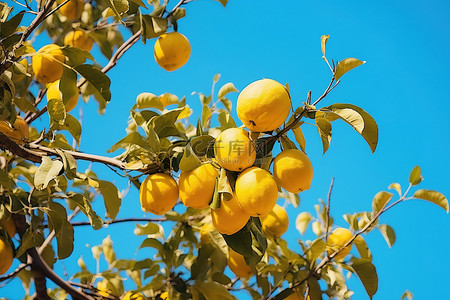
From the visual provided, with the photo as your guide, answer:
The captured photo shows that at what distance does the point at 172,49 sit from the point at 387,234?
1074 mm

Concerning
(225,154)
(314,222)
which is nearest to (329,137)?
(225,154)

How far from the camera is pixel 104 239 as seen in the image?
2189 mm

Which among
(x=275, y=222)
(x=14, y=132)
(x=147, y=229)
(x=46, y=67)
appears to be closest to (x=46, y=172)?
(x=14, y=132)

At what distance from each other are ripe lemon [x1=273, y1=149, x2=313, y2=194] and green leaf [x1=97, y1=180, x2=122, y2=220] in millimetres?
525

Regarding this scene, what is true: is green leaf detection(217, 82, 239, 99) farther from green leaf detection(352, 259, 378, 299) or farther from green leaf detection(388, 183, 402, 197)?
green leaf detection(352, 259, 378, 299)

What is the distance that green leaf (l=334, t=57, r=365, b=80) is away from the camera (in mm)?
1070

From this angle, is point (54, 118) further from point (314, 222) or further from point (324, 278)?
point (314, 222)

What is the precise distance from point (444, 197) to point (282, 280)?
63 cm

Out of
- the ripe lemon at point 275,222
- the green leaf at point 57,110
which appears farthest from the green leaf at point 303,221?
the green leaf at point 57,110

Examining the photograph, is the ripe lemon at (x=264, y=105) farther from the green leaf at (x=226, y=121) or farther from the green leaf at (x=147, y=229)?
the green leaf at (x=147, y=229)

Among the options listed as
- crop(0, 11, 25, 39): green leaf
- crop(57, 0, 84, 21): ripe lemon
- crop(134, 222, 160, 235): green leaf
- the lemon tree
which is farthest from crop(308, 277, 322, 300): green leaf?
crop(57, 0, 84, 21): ripe lemon

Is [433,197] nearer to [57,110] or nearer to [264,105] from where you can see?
[264,105]

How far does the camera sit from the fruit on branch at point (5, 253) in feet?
5.08

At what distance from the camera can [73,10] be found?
2.14 meters
